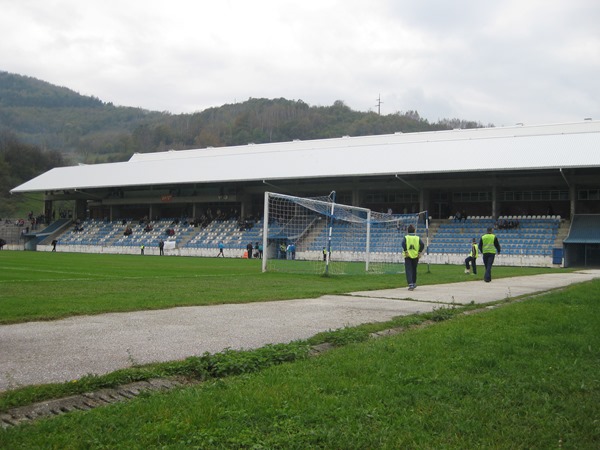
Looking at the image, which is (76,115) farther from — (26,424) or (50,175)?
(26,424)

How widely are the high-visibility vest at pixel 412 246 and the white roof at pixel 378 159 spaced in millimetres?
28706

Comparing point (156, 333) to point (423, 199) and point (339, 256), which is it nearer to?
point (339, 256)

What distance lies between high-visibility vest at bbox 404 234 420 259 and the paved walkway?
4341mm

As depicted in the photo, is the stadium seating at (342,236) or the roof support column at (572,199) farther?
the roof support column at (572,199)

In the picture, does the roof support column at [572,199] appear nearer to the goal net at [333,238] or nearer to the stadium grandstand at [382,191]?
the stadium grandstand at [382,191]

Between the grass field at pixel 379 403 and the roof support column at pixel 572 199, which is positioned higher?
the roof support column at pixel 572 199

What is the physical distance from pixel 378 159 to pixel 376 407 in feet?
155

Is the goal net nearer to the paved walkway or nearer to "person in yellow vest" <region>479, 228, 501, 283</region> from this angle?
"person in yellow vest" <region>479, 228, 501, 283</region>

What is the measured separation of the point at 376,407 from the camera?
13.7ft

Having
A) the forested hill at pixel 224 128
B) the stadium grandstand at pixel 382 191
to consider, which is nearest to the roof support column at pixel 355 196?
the stadium grandstand at pixel 382 191

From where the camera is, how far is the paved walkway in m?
5.43

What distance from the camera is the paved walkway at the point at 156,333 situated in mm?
5434

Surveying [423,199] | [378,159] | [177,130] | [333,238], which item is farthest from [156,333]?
[177,130]

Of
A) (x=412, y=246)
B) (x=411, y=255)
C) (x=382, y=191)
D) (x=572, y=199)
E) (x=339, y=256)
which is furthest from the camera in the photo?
(x=382, y=191)
